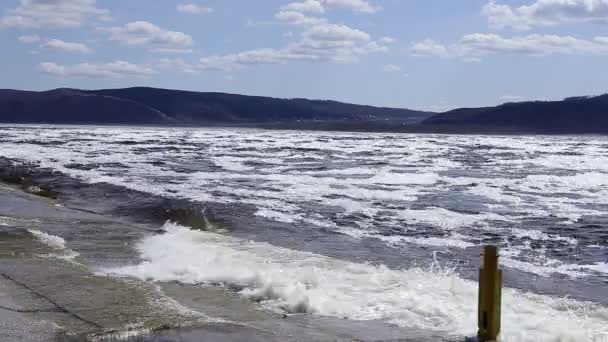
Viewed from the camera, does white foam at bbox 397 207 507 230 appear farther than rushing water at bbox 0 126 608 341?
Yes

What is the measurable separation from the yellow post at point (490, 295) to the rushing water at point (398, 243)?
0.60 m

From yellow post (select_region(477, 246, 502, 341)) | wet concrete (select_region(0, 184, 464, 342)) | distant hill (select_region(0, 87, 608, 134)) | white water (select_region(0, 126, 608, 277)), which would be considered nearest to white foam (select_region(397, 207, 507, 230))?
white water (select_region(0, 126, 608, 277))

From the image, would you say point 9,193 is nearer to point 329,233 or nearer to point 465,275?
point 329,233

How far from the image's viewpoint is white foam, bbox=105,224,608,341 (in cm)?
1016

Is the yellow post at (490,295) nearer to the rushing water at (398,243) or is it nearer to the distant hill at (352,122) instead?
the rushing water at (398,243)

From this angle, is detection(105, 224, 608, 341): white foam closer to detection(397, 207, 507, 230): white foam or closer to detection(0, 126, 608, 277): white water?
detection(0, 126, 608, 277): white water

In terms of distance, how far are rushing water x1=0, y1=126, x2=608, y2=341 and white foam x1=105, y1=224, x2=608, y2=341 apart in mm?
22

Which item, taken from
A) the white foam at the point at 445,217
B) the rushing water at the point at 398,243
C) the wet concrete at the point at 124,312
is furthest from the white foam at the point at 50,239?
the white foam at the point at 445,217

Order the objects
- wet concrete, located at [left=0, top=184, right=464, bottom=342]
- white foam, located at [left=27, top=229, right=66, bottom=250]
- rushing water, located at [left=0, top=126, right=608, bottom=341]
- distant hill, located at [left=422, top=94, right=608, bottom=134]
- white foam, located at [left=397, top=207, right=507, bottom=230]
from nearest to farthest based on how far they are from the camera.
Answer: wet concrete, located at [left=0, top=184, right=464, bottom=342], rushing water, located at [left=0, top=126, right=608, bottom=341], white foam, located at [left=27, top=229, right=66, bottom=250], white foam, located at [left=397, top=207, right=507, bottom=230], distant hill, located at [left=422, top=94, right=608, bottom=134]

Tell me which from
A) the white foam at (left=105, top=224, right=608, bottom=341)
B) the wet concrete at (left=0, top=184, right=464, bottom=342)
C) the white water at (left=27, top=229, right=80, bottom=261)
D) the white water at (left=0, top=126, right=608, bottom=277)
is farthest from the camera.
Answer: the white water at (left=0, top=126, right=608, bottom=277)

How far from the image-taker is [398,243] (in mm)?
16844

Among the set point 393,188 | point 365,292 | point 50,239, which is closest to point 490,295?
point 365,292

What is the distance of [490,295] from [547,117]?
429ft

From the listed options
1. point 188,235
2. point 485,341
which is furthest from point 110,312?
point 188,235
